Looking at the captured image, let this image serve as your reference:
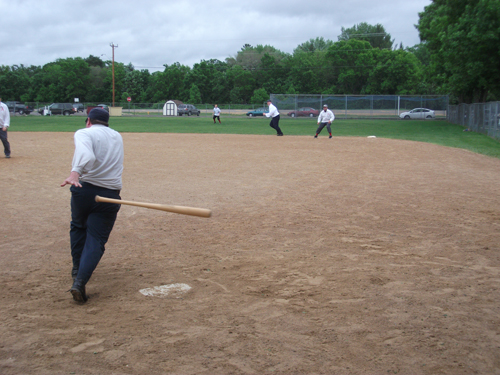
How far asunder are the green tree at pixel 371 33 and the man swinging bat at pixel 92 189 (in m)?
123

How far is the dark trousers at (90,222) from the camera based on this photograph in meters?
4.92

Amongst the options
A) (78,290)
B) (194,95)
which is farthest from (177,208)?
(194,95)

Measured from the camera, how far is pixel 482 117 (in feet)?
101

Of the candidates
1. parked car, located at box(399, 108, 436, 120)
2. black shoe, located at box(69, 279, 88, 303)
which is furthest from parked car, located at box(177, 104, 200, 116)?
black shoe, located at box(69, 279, 88, 303)

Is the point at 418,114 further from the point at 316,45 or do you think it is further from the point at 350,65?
the point at 316,45

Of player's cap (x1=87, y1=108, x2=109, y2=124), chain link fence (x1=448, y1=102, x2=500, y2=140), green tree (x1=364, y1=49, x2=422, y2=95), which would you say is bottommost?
player's cap (x1=87, y1=108, x2=109, y2=124)

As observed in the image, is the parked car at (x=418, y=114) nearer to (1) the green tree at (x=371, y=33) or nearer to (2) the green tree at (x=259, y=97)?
(2) the green tree at (x=259, y=97)

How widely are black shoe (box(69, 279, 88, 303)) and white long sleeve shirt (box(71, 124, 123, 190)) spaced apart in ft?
3.48

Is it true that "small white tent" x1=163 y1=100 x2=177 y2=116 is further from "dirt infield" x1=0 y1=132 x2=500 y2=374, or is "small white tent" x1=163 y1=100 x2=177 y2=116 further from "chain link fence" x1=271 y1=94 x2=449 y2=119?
"dirt infield" x1=0 y1=132 x2=500 y2=374

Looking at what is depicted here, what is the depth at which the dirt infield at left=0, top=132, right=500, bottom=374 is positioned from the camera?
3.76 metres

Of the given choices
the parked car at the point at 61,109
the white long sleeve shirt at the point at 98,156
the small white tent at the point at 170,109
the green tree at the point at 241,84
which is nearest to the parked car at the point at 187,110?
the small white tent at the point at 170,109

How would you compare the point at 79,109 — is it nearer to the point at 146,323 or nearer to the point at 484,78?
the point at 484,78

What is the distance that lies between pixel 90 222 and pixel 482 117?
31.2 m

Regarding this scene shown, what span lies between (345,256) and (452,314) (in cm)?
190
